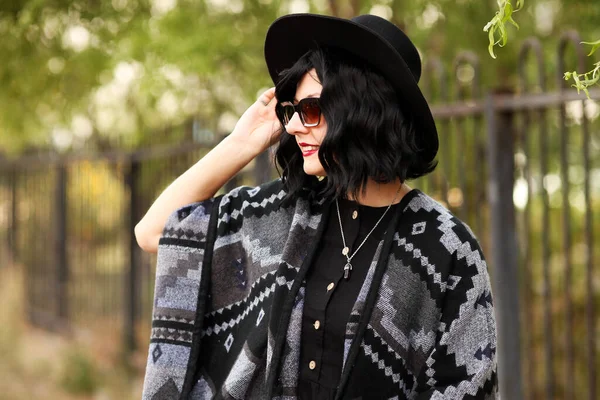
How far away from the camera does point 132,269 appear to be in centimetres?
726

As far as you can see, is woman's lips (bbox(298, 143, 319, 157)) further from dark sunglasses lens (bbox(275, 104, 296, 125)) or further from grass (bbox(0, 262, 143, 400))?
grass (bbox(0, 262, 143, 400))

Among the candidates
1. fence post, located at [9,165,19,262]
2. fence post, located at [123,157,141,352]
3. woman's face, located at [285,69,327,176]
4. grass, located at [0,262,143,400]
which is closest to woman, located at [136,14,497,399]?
woman's face, located at [285,69,327,176]

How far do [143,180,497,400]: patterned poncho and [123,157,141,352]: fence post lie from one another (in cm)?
505

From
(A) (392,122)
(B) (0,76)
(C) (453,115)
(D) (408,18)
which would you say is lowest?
(A) (392,122)

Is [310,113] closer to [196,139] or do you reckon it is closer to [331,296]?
[331,296]

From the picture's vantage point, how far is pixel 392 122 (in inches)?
82.0

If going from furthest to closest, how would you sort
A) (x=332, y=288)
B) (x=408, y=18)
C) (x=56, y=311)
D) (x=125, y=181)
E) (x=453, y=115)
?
(x=56, y=311) → (x=125, y=181) → (x=408, y=18) → (x=453, y=115) → (x=332, y=288)

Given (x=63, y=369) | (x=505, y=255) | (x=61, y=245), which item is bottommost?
(x=63, y=369)

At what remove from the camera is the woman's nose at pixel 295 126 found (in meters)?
2.09

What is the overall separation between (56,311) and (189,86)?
12.5 feet

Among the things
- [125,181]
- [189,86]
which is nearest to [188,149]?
[189,86]

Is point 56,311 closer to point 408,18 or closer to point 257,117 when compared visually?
point 408,18

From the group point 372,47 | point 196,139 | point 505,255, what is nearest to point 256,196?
point 372,47

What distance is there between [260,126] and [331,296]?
0.58 m
